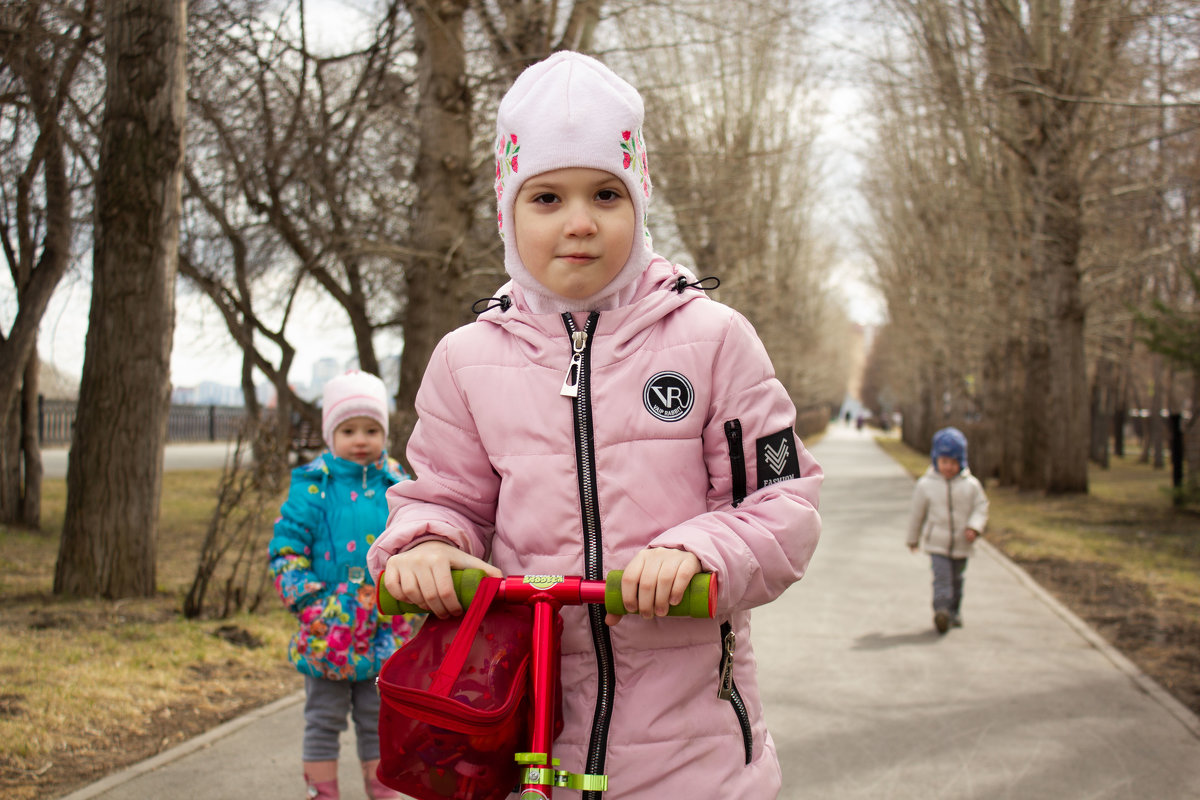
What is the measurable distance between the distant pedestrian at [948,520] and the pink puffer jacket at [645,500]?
609 centimetres

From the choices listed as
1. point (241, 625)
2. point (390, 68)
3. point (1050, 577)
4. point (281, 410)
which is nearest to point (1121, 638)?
point (1050, 577)

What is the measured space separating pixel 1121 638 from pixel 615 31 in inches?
347

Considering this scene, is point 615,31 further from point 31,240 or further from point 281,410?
point 281,410

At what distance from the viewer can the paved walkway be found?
4391 mm

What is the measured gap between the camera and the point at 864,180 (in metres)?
33.1

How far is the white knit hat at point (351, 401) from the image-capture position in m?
4.11

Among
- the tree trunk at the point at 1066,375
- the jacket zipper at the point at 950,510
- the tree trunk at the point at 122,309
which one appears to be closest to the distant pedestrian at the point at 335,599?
the tree trunk at the point at 122,309

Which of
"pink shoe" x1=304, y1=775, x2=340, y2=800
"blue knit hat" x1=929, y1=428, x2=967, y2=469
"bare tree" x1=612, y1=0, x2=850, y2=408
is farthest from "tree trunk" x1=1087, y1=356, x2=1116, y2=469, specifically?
"pink shoe" x1=304, y1=775, x2=340, y2=800

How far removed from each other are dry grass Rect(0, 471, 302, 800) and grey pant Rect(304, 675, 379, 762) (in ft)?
3.65

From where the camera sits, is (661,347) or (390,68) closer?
(661,347)

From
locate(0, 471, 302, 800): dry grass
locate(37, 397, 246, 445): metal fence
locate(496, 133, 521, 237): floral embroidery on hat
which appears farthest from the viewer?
locate(37, 397, 246, 445): metal fence

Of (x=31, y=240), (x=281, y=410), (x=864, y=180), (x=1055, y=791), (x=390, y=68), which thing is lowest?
(x=1055, y=791)

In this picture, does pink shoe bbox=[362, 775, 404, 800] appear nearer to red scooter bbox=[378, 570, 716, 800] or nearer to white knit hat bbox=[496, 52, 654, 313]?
red scooter bbox=[378, 570, 716, 800]

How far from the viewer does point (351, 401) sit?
4117mm
